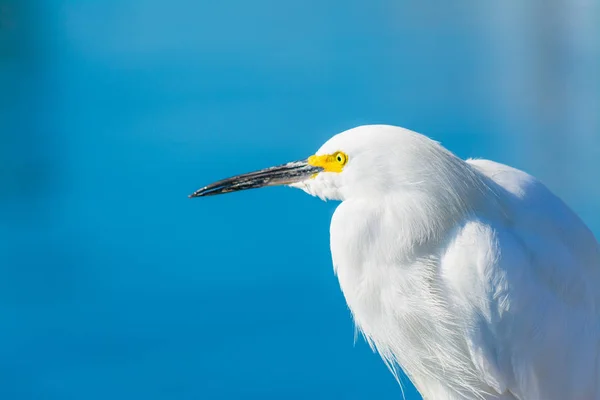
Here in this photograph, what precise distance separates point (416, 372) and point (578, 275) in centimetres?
37

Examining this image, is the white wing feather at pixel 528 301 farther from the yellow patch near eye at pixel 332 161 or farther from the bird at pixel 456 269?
the yellow patch near eye at pixel 332 161

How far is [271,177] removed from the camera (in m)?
1.68

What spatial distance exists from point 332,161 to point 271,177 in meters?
0.18

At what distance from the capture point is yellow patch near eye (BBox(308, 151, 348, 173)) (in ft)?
5.03

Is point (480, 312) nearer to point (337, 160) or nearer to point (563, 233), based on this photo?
point (563, 233)

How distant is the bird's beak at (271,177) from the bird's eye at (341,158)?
0.15 feet

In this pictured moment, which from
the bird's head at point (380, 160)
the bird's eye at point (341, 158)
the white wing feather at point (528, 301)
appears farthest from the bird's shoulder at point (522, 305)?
the bird's eye at point (341, 158)

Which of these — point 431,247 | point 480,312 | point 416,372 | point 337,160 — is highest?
point 337,160

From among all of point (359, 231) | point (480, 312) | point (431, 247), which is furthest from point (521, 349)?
point (359, 231)

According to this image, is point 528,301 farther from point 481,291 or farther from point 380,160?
point 380,160

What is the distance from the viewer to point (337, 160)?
1545 mm

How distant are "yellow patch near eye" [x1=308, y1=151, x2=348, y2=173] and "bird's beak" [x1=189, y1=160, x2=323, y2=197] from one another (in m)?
0.01

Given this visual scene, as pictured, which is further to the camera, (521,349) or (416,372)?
(416,372)

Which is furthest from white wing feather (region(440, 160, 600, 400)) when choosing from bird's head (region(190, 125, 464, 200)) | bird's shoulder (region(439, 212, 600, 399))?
bird's head (region(190, 125, 464, 200))
